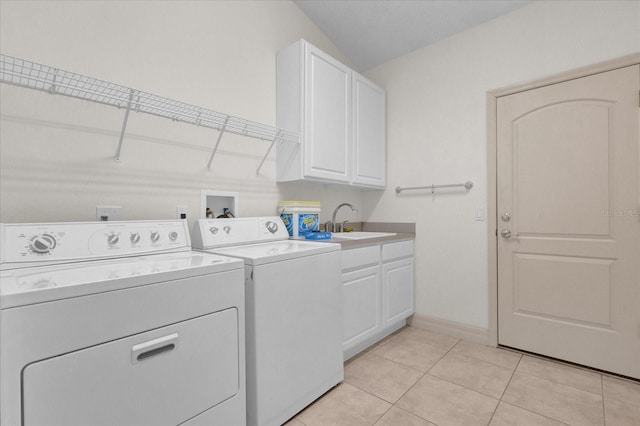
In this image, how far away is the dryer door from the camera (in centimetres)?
85

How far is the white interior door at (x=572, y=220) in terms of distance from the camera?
1.93 m

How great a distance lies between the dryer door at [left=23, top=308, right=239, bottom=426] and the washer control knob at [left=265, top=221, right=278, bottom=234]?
2.85ft

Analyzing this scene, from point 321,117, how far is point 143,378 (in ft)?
6.45

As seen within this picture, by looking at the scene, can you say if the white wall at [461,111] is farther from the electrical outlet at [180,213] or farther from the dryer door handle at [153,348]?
the dryer door handle at [153,348]

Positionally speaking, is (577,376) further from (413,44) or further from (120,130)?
(120,130)

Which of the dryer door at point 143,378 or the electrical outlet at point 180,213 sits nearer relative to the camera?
the dryer door at point 143,378

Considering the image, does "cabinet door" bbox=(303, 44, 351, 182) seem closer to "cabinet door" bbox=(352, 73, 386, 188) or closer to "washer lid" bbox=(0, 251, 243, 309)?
"cabinet door" bbox=(352, 73, 386, 188)

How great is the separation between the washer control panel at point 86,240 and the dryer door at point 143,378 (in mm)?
553

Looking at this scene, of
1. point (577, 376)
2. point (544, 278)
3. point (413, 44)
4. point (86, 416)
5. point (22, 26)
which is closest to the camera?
point (86, 416)

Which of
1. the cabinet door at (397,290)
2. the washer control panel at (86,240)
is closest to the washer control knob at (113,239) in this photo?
the washer control panel at (86,240)

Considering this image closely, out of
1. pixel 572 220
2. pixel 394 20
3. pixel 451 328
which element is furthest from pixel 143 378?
pixel 394 20

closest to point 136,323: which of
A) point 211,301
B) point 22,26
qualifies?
point 211,301

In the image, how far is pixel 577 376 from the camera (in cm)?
197

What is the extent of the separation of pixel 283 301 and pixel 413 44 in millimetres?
2595
